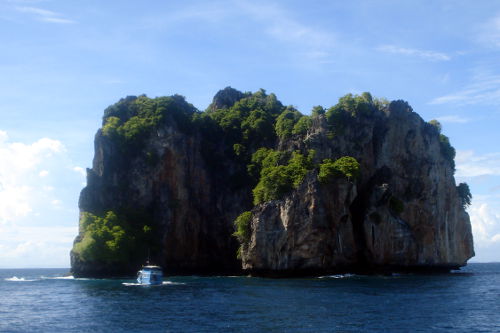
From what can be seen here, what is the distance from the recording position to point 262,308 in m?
46.0

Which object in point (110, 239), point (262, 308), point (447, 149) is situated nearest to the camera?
point (262, 308)

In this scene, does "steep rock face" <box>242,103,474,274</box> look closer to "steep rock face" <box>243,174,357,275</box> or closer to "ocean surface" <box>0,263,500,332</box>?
"steep rock face" <box>243,174,357,275</box>

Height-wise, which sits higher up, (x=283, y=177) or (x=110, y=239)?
(x=283, y=177)

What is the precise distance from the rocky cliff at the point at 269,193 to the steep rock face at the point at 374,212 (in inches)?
6.1

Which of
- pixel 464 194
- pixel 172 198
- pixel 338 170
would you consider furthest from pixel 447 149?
pixel 172 198

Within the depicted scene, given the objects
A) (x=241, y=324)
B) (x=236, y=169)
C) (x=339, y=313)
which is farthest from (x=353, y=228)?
(x=241, y=324)

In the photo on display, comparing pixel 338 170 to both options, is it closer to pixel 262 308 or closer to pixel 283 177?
pixel 283 177

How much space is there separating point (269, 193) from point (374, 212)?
47.9ft

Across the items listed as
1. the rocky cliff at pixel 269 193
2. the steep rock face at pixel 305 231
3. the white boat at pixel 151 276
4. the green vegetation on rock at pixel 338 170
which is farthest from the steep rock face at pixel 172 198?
the green vegetation on rock at pixel 338 170

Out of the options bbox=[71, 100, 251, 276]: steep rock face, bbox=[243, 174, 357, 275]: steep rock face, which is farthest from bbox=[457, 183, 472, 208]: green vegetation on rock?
bbox=[71, 100, 251, 276]: steep rock face

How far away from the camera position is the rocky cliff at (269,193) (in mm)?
77562

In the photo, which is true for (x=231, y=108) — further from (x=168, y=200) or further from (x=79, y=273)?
(x=79, y=273)

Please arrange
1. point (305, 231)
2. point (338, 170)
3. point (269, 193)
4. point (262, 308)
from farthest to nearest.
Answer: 1. point (269, 193)
2. point (338, 170)
3. point (305, 231)
4. point (262, 308)

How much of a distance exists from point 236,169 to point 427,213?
103ft
